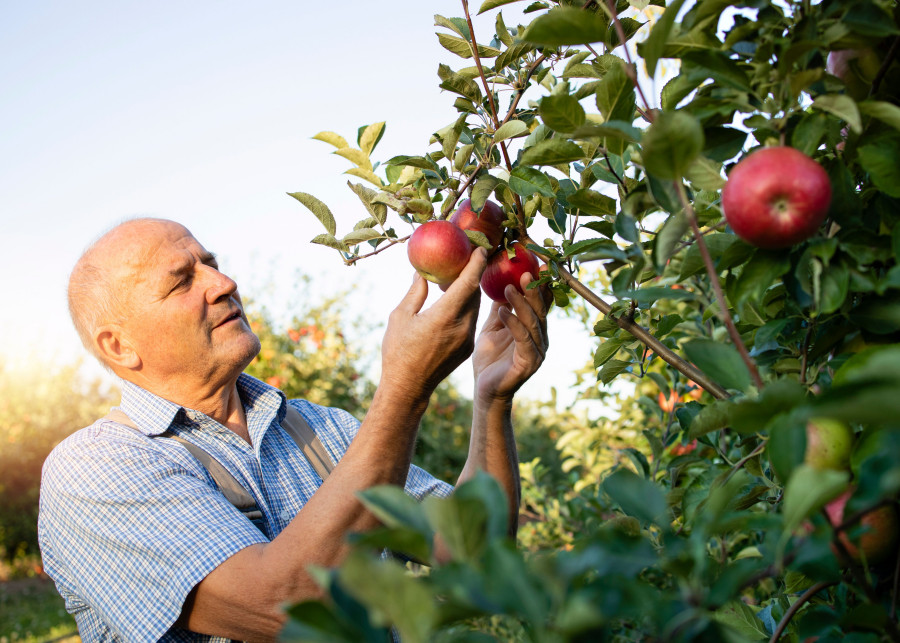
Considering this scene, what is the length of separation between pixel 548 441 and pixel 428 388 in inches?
395

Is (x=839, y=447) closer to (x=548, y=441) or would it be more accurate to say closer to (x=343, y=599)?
(x=343, y=599)

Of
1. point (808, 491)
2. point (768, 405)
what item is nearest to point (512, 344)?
point (768, 405)

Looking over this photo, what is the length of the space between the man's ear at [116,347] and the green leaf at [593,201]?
1500 mm

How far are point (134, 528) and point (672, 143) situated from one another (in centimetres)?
138

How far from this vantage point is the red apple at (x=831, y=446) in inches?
25.3

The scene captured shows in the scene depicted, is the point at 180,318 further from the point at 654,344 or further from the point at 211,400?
the point at 654,344

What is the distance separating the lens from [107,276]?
206cm

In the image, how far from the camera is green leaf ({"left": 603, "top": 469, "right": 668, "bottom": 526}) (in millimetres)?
507

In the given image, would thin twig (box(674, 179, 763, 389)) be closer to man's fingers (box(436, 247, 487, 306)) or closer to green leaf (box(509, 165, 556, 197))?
green leaf (box(509, 165, 556, 197))

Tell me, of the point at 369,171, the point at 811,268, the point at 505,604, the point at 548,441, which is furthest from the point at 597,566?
the point at 548,441

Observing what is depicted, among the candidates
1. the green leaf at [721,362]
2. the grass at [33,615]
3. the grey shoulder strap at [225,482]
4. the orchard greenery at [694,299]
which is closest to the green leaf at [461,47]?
the orchard greenery at [694,299]

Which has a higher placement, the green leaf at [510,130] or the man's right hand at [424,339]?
the green leaf at [510,130]

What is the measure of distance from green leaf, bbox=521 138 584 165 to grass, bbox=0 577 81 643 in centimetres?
849

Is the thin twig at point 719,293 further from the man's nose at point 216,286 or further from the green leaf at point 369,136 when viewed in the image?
the man's nose at point 216,286
